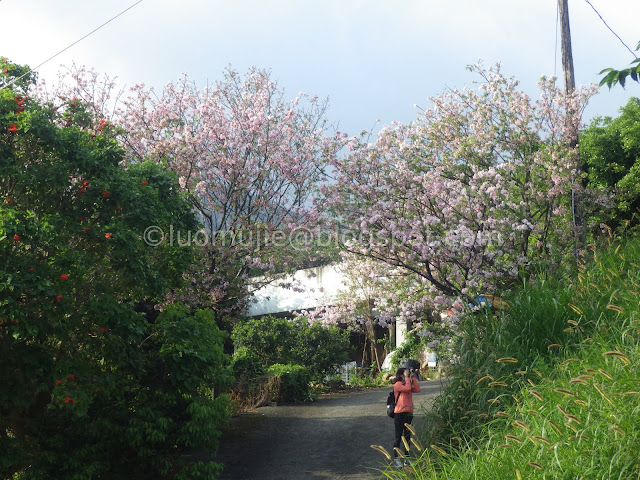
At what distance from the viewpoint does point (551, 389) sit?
6078 mm

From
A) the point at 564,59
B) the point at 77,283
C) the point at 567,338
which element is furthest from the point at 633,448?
the point at 564,59

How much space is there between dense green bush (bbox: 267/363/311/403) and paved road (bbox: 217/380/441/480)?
599 mm

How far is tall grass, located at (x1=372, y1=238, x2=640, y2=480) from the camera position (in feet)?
16.7

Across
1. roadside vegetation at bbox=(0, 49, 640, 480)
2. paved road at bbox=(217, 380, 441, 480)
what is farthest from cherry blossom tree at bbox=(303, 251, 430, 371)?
paved road at bbox=(217, 380, 441, 480)

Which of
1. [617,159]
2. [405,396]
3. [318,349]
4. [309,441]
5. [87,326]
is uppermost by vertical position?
[617,159]

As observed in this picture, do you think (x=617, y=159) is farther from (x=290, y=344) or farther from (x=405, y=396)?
(x=290, y=344)

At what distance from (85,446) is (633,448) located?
769 cm

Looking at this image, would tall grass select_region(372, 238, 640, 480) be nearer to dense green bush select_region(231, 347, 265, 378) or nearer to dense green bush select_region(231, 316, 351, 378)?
dense green bush select_region(231, 347, 265, 378)

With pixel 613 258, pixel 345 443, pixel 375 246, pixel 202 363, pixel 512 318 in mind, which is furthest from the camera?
pixel 375 246

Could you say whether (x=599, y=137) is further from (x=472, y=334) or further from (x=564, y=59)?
(x=472, y=334)

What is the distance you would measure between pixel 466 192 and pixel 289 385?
766 cm

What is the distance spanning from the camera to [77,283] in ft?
29.3

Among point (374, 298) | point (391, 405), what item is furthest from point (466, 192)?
point (374, 298)

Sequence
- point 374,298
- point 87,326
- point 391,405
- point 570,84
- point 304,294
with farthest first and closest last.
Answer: point 304,294, point 374,298, point 570,84, point 391,405, point 87,326
